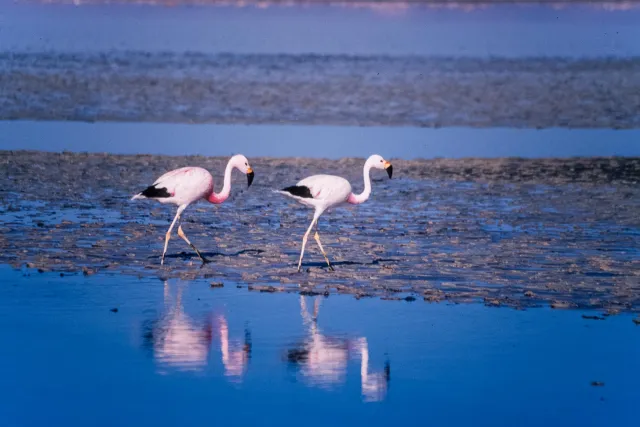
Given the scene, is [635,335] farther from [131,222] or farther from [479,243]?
[131,222]

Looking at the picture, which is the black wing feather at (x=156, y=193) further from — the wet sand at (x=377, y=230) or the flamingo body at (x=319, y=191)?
the flamingo body at (x=319, y=191)

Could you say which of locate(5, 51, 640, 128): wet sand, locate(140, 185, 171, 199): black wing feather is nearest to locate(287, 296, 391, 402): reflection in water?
locate(140, 185, 171, 199): black wing feather

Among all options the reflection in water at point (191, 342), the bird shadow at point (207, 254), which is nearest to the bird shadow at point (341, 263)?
the bird shadow at point (207, 254)

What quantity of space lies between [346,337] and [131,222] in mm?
7465

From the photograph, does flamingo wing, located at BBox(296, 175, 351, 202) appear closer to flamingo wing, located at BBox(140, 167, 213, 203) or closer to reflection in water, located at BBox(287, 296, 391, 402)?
flamingo wing, located at BBox(140, 167, 213, 203)

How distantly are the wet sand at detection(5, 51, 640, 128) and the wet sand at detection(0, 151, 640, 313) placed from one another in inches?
379

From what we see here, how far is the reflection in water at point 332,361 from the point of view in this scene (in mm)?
8438

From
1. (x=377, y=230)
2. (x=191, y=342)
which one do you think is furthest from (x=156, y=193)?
(x=191, y=342)

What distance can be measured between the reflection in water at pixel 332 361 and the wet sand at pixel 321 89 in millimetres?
23390

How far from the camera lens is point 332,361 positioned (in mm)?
9070

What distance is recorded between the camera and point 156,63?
46.9 m

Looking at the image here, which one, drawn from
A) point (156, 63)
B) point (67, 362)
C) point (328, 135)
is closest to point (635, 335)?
point (67, 362)

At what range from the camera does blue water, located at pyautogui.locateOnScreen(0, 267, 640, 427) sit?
7.82 metres

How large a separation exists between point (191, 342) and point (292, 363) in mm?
1047
